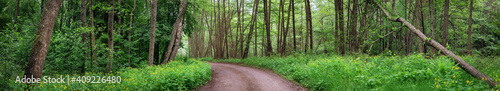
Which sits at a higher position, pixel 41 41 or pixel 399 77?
pixel 41 41

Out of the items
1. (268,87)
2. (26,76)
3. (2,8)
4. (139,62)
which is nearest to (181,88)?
(268,87)

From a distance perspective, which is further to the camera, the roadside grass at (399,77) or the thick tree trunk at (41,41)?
the thick tree trunk at (41,41)

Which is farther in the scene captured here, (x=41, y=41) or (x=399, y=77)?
(x=399, y=77)

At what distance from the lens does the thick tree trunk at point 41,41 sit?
18.3 feet

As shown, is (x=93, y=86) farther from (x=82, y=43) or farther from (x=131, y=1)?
(x=131, y=1)

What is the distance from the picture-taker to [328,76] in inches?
317

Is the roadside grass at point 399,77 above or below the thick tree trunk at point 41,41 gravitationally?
below

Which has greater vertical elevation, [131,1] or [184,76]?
[131,1]

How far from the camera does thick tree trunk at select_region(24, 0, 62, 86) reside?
5590 mm

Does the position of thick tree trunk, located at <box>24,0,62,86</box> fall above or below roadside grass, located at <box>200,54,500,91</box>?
above

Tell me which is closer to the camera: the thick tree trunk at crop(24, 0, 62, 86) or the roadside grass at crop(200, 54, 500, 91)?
the roadside grass at crop(200, 54, 500, 91)

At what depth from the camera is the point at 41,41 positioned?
5.62 metres

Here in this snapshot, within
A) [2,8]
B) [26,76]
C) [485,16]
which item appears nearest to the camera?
[26,76]

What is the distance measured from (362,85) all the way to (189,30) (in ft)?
46.3
